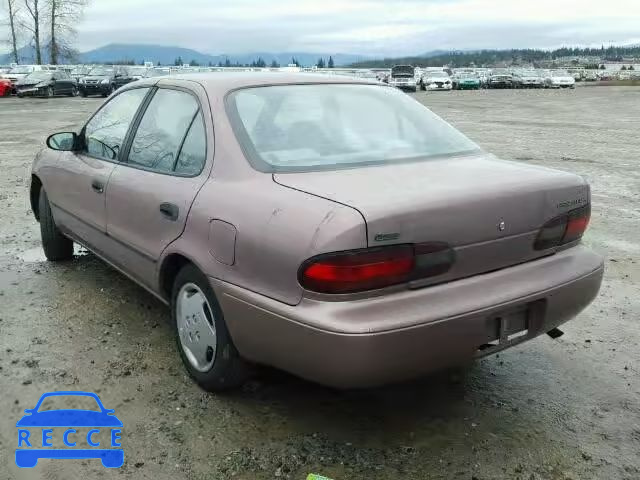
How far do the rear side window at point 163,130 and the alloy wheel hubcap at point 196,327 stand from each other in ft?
2.29

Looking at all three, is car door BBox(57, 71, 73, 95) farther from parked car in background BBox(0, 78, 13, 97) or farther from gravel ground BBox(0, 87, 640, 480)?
gravel ground BBox(0, 87, 640, 480)

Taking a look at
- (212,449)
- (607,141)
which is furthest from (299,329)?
(607,141)

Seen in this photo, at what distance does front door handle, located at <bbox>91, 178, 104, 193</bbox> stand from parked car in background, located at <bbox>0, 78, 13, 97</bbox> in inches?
1384

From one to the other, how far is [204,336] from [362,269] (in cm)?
111

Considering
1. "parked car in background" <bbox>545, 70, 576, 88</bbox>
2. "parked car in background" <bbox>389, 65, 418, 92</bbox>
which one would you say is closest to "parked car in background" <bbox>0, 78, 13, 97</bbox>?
"parked car in background" <bbox>389, 65, 418, 92</bbox>

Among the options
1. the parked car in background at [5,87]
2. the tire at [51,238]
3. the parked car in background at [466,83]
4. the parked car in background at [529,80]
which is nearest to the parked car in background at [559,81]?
the parked car in background at [529,80]

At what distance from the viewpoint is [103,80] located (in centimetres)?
3566

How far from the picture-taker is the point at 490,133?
1647cm

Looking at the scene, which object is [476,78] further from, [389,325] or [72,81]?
[389,325]

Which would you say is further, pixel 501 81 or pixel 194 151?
pixel 501 81

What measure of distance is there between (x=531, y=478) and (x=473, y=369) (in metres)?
1.01

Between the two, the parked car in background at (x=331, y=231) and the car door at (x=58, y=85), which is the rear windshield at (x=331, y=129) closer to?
the parked car in background at (x=331, y=231)

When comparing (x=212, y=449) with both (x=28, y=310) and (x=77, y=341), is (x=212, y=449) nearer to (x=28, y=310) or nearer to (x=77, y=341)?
(x=77, y=341)

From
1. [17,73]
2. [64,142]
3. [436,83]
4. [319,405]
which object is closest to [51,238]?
[64,142]
